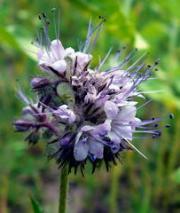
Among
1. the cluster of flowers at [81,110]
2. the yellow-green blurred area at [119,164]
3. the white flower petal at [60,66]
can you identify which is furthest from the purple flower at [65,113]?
the yellow-green blurred area at [119,164]

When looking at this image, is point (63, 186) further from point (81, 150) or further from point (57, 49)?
point (57, 49)

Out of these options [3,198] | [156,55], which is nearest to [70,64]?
[3,198]

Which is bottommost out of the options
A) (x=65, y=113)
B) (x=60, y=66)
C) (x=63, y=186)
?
(x=63, y=186)

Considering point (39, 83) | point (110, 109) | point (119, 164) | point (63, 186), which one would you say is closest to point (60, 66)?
point (39, 83)

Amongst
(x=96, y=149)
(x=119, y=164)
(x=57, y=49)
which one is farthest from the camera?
(x=119, y=164)

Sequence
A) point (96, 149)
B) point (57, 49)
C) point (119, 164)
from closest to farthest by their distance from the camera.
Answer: point (96, 149) < point (57, 49) < point (119, 164)

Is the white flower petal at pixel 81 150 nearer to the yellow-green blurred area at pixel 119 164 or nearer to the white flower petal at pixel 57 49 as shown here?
the white flower petal at pixel 57 49
